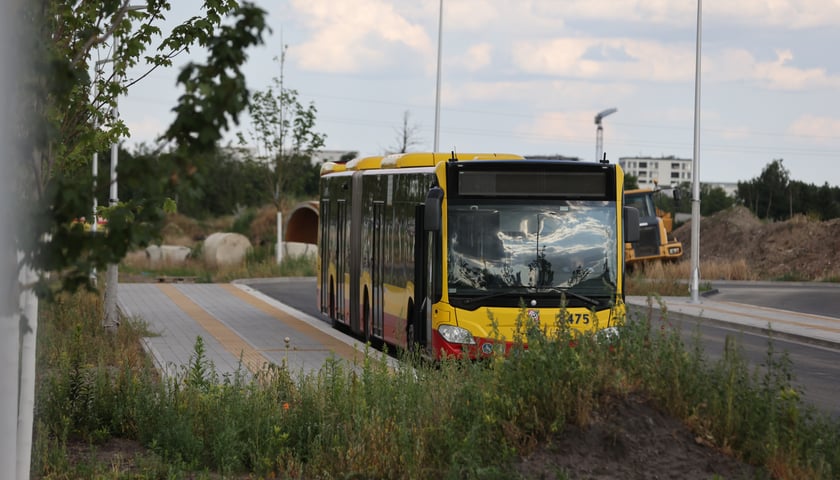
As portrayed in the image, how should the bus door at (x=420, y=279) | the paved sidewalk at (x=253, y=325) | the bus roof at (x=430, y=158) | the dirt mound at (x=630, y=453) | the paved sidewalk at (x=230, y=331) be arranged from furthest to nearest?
the bus roof at (x=430, y=158)
the paved sidewalk at (x=253, y=325)
the paved sidewalk at (x=230, y=331)
the bus door at (x=420, y=279)
the dirt mound at (x=630, y=453)

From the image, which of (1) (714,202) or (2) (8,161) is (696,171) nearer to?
(2) (8,161)

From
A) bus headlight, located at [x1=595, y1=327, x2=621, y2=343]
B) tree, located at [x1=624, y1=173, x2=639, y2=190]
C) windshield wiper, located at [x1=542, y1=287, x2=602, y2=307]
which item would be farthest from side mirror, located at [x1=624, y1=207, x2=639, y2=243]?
tree, located at [x1=624, y1=173, x2=639, y2=190]

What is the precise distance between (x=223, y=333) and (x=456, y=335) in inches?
282

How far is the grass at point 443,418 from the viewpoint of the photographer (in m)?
8.55

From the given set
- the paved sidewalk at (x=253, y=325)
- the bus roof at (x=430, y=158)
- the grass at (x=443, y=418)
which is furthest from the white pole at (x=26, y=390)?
the bus roof at (x=430, y=158)

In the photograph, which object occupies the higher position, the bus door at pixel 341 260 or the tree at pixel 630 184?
the tree at pixel 630 184

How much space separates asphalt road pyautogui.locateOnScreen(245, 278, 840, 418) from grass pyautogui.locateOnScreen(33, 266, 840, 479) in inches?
19.3

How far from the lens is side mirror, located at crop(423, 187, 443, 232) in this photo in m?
15.3

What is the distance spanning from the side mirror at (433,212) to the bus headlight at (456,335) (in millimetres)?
1156

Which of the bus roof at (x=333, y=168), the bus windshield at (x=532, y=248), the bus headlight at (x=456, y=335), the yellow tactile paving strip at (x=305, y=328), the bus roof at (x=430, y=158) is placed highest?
the bus roof at (x=333, y=168)

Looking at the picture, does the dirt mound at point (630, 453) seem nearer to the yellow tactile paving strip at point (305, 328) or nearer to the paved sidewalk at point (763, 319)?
the yellow tactile paving strip at point (305, 328)

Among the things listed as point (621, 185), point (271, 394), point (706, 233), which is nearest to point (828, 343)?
point (621, 185)

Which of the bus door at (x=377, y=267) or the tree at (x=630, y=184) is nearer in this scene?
the bus door at (x=377, y=267)

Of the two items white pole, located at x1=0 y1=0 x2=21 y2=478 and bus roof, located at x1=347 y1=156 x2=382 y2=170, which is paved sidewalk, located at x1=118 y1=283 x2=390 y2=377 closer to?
bus roof, located at x1=347 y1=156 x2=382 y2=170
